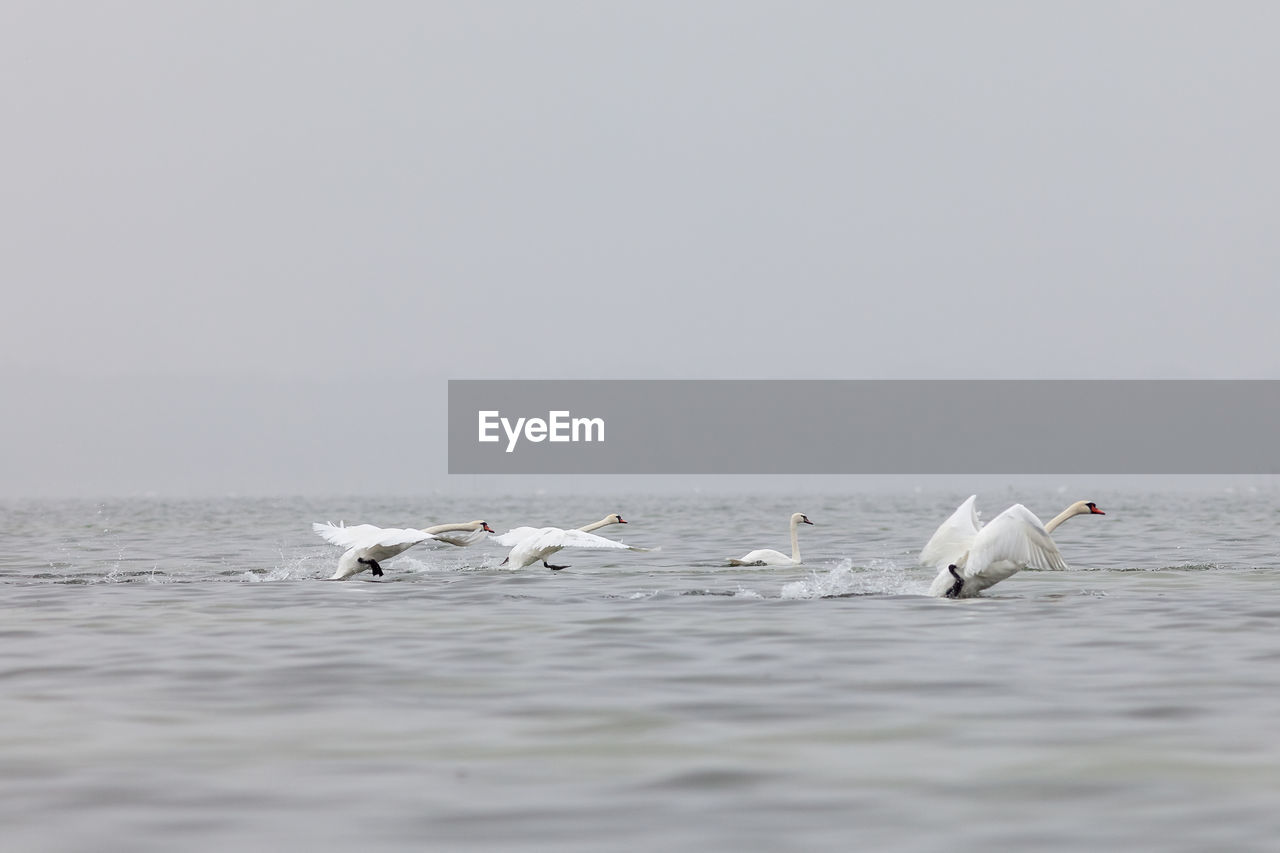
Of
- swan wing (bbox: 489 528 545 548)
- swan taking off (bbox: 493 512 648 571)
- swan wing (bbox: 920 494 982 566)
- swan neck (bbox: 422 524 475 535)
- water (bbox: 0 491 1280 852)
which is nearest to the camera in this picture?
water (bbox: 0 491 1280 852)

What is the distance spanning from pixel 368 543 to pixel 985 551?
10.4 m

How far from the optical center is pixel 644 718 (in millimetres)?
11242

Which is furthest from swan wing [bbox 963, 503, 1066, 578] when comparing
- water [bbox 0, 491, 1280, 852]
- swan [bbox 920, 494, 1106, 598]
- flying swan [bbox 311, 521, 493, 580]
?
flying swan [bbox 311, 521, 493, 580]

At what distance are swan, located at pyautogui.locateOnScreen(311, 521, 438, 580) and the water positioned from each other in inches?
63.5

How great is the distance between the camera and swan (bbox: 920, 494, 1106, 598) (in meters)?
19.4

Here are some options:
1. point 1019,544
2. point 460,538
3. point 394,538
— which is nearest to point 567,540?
point 460,538

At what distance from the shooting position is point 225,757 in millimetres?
9898

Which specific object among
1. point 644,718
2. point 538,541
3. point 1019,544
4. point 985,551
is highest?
point 1019,544

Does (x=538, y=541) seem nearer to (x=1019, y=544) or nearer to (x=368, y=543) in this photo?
(x=368, y=543)

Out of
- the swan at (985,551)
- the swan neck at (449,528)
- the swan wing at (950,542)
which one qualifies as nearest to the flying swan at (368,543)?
the swan neck at (449,528)

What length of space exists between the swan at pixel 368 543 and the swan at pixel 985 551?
28.2 feet

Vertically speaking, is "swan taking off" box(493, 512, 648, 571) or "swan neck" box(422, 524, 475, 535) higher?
"swan neck" box(422, 524, 475, 535)

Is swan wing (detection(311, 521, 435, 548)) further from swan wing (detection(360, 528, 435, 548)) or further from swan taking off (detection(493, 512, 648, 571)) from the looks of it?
swan taking off (detection(493, 512, 648, 571))

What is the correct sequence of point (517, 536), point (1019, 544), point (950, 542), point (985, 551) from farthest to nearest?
point (517, 536) → point (950, 542) → point (985, 551) → point (1019, 544)
